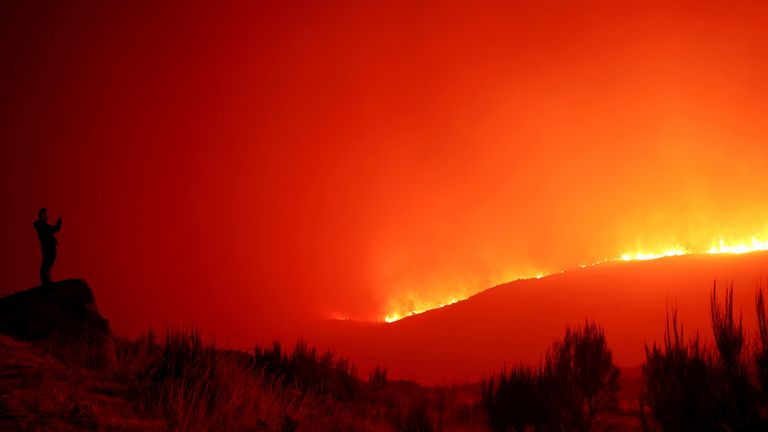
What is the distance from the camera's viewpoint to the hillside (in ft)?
130

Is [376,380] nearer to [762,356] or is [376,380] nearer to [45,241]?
[45,241]

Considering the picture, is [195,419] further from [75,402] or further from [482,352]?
[482,352]

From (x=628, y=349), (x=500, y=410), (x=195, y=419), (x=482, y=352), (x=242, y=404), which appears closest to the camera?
(x=195, y=419)

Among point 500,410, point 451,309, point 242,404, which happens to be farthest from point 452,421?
point 451,309

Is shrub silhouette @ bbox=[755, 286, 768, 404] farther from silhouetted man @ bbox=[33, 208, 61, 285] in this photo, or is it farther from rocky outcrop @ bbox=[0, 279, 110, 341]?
silhouetted man @ bbox=[33, 208, 61, 285]

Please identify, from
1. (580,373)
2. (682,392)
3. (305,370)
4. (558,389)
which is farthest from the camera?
(305,370)

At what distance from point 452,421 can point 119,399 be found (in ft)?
22.9

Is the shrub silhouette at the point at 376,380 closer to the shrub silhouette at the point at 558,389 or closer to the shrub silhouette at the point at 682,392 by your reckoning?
the shrub silhouette at the point at 558,389

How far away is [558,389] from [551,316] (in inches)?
1574

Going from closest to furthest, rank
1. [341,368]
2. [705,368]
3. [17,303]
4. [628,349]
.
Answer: [705,368] → [17,303] → [341,368] → [628,349]

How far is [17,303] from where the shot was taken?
9.31 metres

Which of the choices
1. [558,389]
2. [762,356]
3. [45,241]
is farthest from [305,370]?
[762,356]

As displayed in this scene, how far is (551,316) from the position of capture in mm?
47656

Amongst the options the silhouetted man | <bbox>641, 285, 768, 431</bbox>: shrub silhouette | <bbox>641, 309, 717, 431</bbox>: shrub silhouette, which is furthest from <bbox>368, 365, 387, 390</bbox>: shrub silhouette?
<bbox>641, 285, 768, 431</bbox>: shrub silhouette
